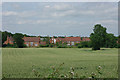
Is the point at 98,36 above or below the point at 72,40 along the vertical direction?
above

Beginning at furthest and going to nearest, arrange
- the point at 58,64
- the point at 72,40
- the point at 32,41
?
the point at 72,40 → the point at 32,41 → the point at 58,64

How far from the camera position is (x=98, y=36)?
47.1 meters

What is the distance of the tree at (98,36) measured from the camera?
155 feet

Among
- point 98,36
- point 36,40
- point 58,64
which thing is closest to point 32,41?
point 36,40

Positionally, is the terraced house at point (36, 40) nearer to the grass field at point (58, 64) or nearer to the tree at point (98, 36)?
the tree at point (98, 36)

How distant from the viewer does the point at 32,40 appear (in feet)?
274

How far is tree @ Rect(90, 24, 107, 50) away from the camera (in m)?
47.2

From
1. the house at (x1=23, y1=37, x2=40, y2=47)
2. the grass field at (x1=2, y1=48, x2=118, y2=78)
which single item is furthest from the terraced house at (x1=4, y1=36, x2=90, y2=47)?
the grass field at (x1=2, y1=48, x2=118, y2=78)

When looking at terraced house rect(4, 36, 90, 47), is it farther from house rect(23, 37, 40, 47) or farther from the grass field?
the grass field

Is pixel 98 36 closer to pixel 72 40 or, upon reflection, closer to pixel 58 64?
pixel 58 64

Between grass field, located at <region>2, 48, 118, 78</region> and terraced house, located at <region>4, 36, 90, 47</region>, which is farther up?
terraced house, located at <region>4, 36, 90, 47</region>

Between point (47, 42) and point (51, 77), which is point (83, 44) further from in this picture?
point (51, 77)

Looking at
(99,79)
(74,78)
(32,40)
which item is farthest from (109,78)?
(32,40)

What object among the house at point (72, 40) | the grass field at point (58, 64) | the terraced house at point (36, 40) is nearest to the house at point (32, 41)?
the terraced house at point (36, 40)
